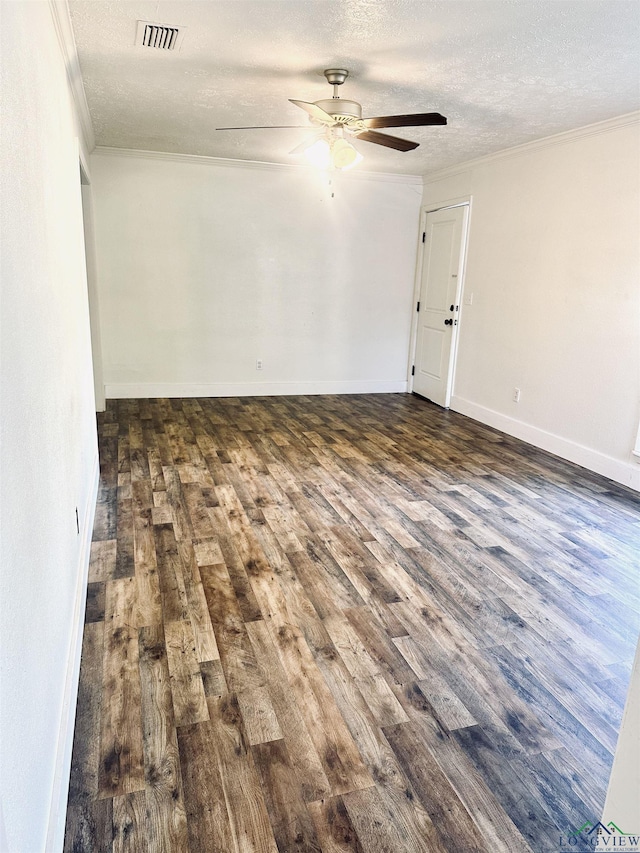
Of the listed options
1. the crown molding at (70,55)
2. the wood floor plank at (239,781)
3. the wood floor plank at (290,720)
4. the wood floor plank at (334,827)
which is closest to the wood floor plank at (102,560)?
the wood floor plank at (290,720)

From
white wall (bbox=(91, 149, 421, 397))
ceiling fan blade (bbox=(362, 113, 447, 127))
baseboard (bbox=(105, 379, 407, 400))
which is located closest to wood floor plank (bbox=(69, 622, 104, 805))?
ceiling fan blade (bbox=(362, 113, 447, 127))

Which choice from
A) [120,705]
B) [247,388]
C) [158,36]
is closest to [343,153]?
[158,36]

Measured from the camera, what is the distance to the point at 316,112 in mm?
3377

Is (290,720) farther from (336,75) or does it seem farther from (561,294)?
(561,294)

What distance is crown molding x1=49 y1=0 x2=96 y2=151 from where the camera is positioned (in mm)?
2417

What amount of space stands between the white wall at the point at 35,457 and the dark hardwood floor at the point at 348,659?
0.25 metres

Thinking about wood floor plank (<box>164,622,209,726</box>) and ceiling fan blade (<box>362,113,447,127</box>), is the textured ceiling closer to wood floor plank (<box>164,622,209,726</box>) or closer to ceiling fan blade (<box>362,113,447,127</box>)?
ceiling fan blade (<box>362,113,447,127</box>)

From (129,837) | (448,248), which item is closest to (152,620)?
(129,837)

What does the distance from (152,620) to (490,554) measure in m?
1.80

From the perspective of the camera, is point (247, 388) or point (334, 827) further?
point (247, 388)

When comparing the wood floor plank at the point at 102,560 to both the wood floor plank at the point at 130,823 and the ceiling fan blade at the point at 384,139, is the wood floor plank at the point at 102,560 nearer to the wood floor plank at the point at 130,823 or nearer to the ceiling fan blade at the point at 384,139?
the wood floor plank at the point at 130,823

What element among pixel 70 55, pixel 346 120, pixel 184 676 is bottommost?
pixel 184 676

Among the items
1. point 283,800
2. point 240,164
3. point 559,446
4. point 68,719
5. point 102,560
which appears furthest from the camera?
point 240,164

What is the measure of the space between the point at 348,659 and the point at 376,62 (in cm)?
315
